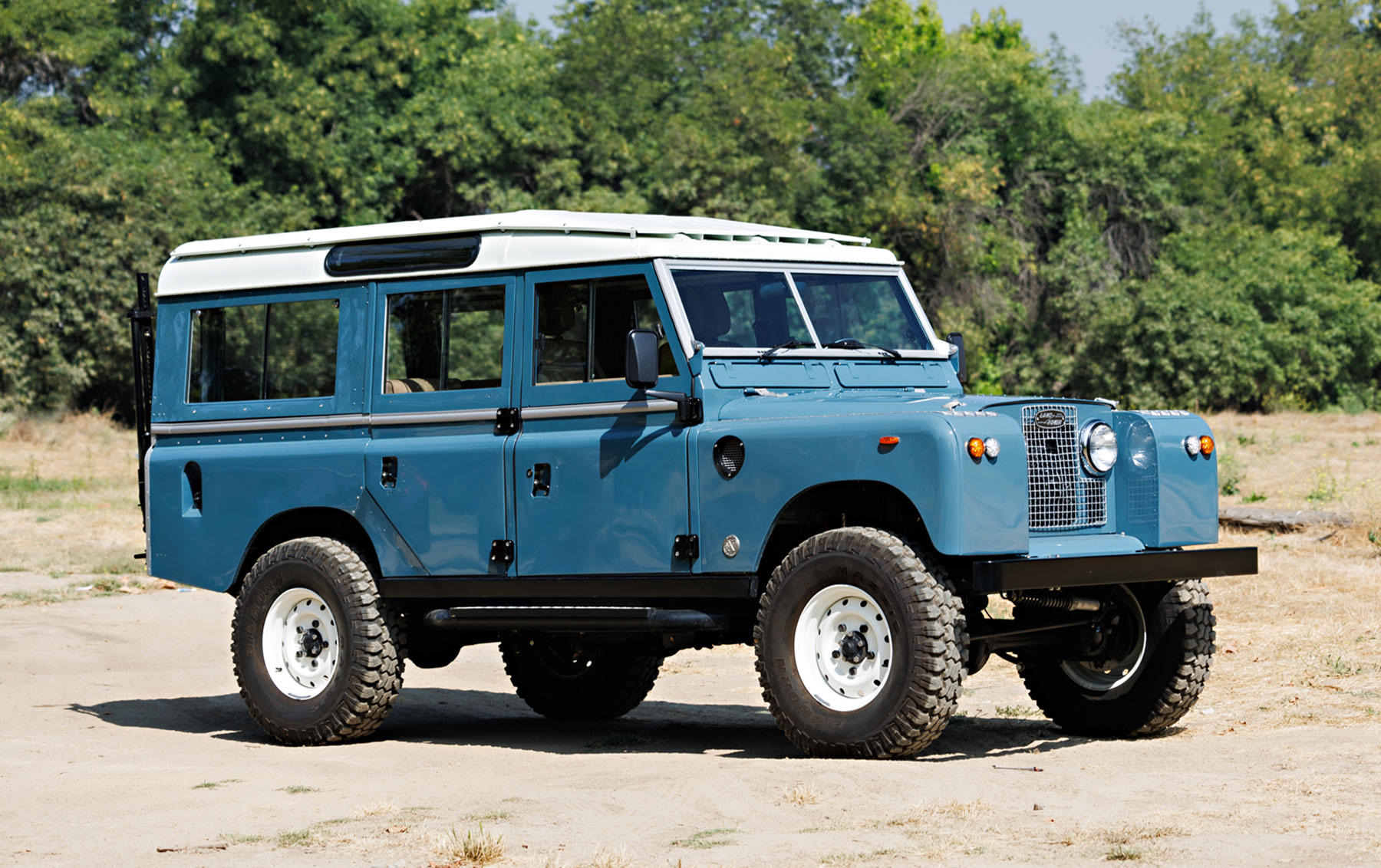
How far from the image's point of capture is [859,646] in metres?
7.77

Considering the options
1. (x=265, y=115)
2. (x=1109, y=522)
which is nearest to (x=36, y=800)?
(x=1109, y=522)

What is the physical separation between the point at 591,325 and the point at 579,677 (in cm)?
294

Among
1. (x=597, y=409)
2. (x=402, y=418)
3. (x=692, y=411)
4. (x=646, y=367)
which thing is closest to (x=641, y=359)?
(x=646, y=367)

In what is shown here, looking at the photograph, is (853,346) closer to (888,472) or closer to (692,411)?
(692,411)

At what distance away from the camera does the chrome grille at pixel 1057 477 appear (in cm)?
796

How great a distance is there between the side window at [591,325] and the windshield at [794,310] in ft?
0.71

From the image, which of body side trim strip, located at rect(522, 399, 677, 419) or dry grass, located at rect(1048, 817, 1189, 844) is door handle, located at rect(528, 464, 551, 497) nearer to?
body side trim strip, located at rect(522, 399, 677, 419)

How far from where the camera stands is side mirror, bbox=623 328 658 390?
8023 mm

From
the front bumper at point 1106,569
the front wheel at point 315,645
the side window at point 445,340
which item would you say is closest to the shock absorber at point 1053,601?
the front bumper at point 1106,569

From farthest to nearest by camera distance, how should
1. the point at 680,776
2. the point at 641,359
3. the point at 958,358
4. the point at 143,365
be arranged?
1. the point at 143,365
2. the point at 958,358
3. the point at 641,359
4. the point at 680,776

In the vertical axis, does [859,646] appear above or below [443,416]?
below

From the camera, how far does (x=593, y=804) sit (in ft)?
22.7

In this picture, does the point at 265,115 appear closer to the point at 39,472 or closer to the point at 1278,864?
the point at 39,472

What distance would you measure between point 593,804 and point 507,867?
1225 mm
